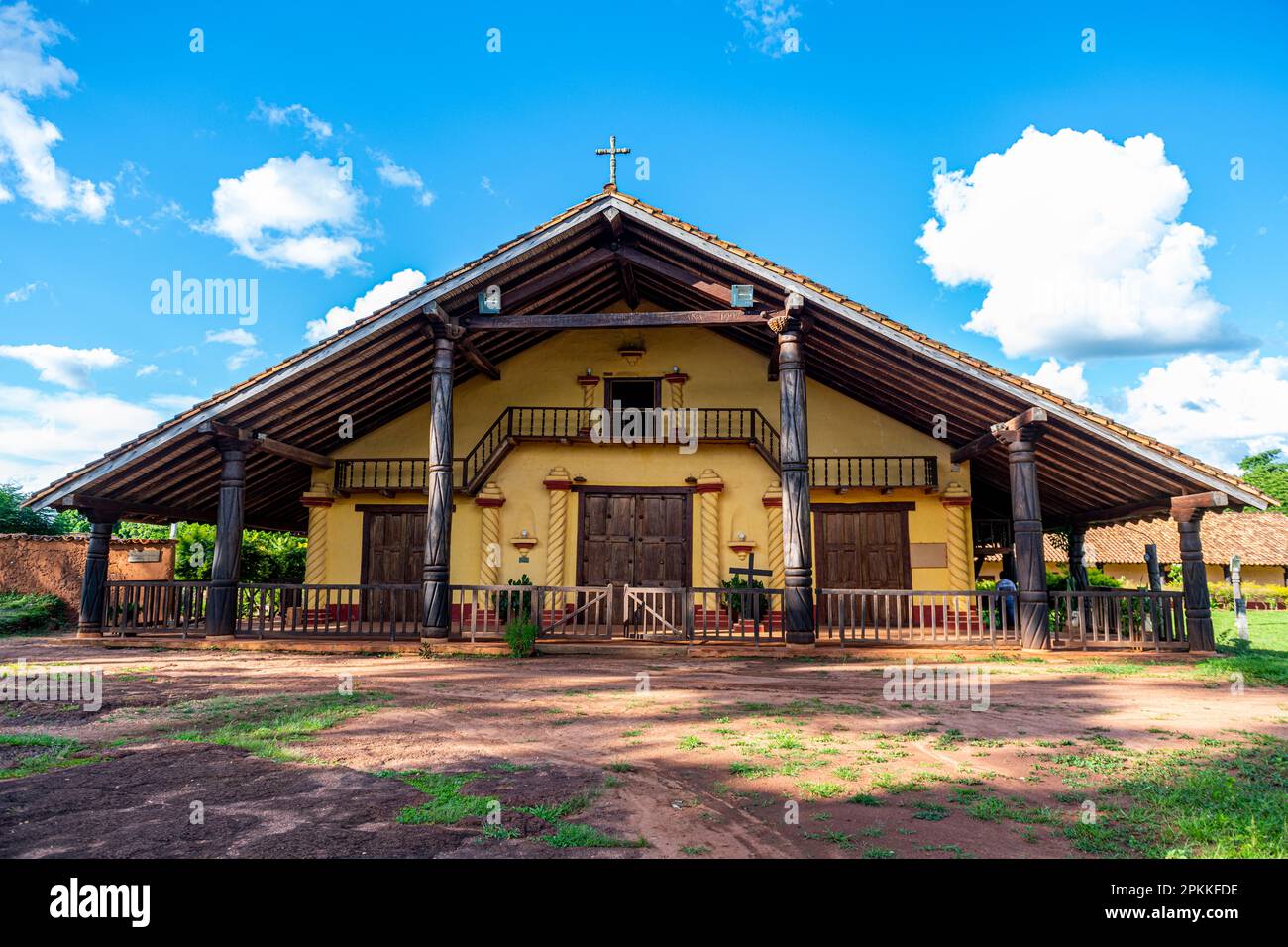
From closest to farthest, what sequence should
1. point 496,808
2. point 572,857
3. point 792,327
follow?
point 572,857
point 496,808
point 792,327

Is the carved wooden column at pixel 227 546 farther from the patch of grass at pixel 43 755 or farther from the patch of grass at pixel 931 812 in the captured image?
the patch of grass at pixel 931 812

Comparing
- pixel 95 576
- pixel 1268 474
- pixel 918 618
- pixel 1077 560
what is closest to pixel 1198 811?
pixel 918 618

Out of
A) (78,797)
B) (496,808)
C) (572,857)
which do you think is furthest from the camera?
(78,797)

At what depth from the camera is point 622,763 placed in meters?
5.08

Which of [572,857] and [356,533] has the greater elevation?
[356,533]

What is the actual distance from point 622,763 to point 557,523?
1108 cm

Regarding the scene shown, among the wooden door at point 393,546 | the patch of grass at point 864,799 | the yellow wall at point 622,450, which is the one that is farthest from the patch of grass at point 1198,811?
the wooden door at point 393,546

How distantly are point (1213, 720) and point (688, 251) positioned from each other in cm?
965

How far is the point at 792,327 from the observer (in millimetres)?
11688

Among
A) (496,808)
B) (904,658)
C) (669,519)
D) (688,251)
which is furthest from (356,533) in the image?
(496,808)

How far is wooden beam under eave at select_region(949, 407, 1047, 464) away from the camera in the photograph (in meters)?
10.8

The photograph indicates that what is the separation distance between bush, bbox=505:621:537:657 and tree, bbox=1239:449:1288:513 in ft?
165

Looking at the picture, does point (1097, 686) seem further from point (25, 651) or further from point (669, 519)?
point (25, 651)

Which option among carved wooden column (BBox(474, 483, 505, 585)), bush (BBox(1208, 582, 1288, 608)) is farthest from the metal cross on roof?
bush (BBox(1208, 582, 1288, 608))
